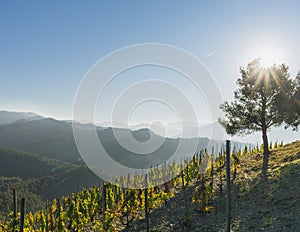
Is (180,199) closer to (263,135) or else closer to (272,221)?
(272,221)

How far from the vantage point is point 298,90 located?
3034 cm

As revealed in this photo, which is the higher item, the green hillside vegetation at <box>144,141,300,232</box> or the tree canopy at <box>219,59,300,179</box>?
the tree canopy at <box>219,59,300,179</box>

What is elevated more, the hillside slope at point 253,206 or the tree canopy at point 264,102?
the tree canopy at point 264,102

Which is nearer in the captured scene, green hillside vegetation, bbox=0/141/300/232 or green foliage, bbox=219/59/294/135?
green hillside vegetation, bbox=0/141/300/232

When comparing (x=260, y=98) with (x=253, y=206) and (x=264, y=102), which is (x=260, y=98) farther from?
(x=253, y=206)

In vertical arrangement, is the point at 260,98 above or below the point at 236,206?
above

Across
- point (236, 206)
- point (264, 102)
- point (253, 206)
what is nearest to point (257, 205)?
point (253, 206)

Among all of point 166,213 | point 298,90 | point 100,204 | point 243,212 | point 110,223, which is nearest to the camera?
point 243,212

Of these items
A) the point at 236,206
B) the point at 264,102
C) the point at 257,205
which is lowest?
the point at 236,206

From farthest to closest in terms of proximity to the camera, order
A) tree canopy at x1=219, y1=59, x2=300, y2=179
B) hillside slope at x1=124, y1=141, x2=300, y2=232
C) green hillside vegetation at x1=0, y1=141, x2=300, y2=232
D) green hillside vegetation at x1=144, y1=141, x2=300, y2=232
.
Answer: tree canopy at x1=219, y1=59, x2=300, y2=179 < green hillside vegetation at x1=0, y1=141, x2=300, y2=232 < hillside slope at x1=124, y1=141, x2=300, y2=232 < green hillside vegetation at x1=144, y1=141, x2=300, y2=232

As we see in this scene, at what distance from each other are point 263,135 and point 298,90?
6766 mm

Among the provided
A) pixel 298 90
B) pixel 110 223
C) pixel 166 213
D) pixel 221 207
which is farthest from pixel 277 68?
pixel 110 223

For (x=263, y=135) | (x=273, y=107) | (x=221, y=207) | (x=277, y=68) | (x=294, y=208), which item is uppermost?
(x=277, y=68)

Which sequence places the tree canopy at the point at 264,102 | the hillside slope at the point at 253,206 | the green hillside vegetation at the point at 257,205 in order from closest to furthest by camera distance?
the green hillside vegetation at the point at 257,205 < the hillside slope at the point at 253,206 < the tree canopy at the point at 264,102
